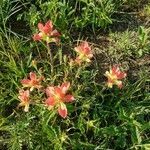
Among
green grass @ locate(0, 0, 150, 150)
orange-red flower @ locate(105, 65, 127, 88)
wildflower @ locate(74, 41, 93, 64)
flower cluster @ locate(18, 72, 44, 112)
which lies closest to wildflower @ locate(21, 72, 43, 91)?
flower cluster @ locate(18, 72, 44, 112)

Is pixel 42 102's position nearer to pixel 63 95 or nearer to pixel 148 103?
pixel 63 95

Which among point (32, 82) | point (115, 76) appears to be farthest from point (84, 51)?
point (32, 82)

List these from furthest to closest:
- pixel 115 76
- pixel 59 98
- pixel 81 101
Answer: pixel 81 101
pixel 115 76
pixel 59 98

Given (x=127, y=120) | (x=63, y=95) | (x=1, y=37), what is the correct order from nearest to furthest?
1. (x=63, y=95)
2. (x=127, y=120)
3. (x=1, y=37)

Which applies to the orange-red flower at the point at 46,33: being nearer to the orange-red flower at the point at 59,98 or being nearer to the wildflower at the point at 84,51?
the wildflower at the point at 84,51

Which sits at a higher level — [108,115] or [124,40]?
[124,40]

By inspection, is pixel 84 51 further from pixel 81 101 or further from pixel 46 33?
pixel 81 101

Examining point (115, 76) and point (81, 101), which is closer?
point (115, 76)

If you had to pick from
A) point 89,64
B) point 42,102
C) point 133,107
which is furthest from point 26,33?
point 133,107

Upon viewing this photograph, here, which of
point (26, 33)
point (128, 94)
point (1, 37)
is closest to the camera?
point (128, 94)
